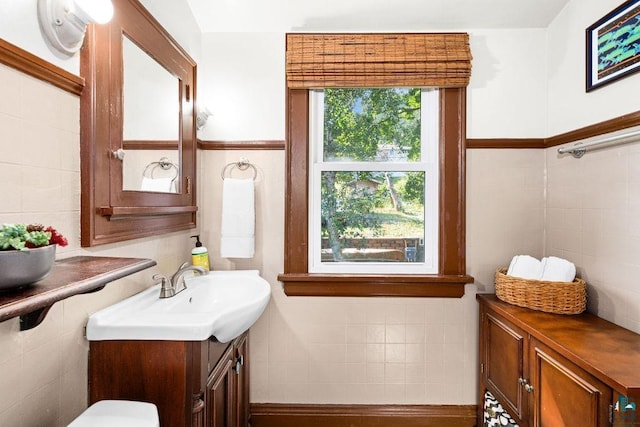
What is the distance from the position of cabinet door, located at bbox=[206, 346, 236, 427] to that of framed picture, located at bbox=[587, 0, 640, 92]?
2.03m

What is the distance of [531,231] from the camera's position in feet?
6.59

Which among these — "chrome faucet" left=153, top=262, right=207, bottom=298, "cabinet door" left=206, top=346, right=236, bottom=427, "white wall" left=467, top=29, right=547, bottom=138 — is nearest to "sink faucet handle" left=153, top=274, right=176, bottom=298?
"chrome faucet" left=153, top=262, right=207, bottom=298

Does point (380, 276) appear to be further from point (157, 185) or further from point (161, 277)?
point (157, 185)

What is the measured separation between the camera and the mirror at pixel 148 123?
4.29ft

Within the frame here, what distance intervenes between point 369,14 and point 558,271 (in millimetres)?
1626

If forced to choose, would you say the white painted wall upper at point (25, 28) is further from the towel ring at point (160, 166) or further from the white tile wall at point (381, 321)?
the white tile wall at point (381, 321)

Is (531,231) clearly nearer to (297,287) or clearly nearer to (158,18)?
(297,287)

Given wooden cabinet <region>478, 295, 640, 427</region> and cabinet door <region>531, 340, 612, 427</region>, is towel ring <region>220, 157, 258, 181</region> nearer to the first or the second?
wooden cabinet <region>478, 295, 640, 427</region>

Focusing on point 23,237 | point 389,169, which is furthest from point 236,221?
point 23,237

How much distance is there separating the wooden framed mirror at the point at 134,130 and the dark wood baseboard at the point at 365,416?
3.99 ft

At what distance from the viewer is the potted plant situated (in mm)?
633

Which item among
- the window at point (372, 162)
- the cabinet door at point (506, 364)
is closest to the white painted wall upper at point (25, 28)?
the window at point (372, 162)

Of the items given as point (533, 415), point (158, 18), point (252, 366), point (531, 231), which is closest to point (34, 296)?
point (158, 18)

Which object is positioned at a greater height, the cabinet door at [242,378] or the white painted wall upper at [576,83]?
the white painted wall upper at [576,83]
